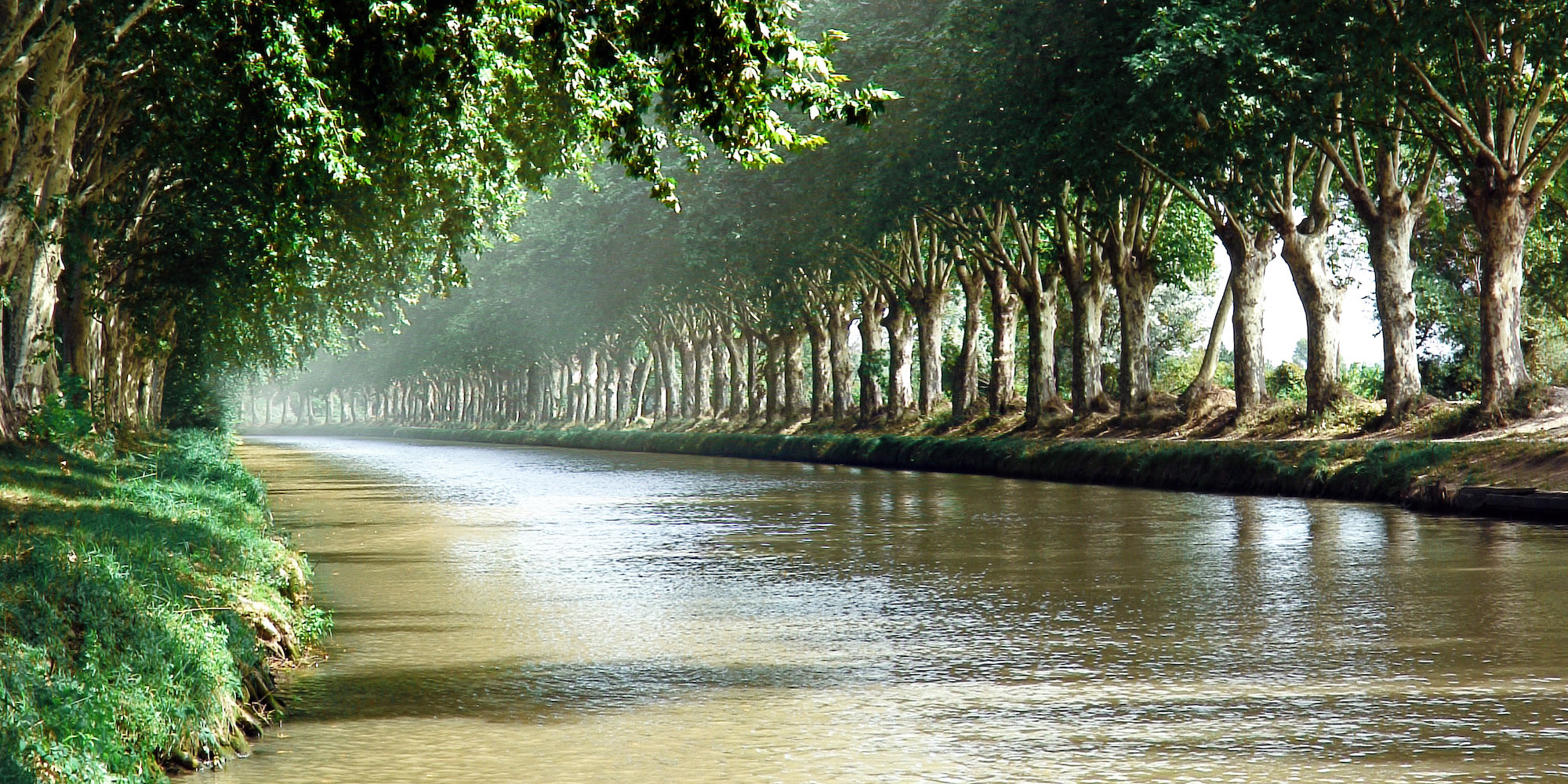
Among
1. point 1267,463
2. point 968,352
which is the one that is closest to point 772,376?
point 968,352

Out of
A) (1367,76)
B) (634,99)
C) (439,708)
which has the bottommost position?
(439,708)

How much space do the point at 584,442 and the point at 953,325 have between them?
752 inches

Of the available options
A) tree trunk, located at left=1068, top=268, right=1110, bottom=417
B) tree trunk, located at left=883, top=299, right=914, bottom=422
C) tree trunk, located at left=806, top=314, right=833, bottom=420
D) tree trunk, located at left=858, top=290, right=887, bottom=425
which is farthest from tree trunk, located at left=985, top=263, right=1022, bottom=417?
tree trunk, located at left=806, top=314, right=833, bottom=420

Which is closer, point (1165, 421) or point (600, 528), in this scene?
point (600, 528)

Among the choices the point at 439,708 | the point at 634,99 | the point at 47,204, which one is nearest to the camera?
the point at 439,708

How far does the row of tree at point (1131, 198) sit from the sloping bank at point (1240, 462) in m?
2.83

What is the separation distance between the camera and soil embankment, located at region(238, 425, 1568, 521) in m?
22.2

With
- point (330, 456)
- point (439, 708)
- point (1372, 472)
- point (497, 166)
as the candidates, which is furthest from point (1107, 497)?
point (330, 456)

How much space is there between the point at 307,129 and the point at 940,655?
341 inches

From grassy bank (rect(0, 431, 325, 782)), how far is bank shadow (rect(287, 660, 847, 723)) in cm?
44

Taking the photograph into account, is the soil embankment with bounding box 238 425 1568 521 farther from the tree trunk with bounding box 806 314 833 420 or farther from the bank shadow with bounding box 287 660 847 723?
the bank shadow with bounding box 287 660 847 723

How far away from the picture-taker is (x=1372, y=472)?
2453 centimetres

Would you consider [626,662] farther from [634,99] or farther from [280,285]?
[280,285]

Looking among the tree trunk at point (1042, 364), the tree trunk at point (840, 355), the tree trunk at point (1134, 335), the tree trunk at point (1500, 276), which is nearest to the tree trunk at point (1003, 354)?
the tree trunk at point (1042, 364)
